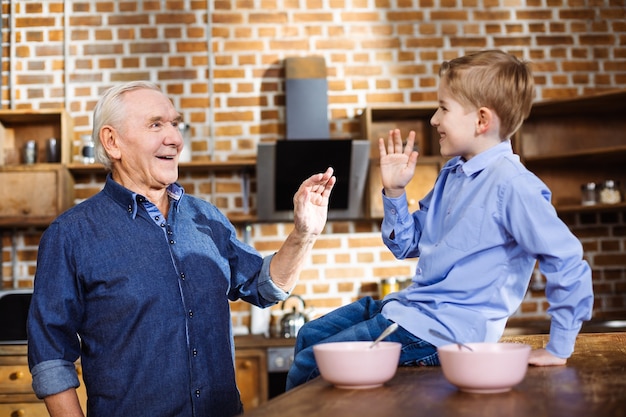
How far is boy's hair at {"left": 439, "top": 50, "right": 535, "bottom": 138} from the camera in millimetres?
1669

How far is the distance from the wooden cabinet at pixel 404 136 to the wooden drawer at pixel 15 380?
2.08 m

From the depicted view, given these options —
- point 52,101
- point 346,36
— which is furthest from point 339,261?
point 52,101

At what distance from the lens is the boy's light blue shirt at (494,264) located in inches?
55.4

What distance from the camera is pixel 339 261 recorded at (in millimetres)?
4480

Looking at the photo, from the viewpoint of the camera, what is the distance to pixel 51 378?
69.2 inches

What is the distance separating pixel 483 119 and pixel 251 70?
120 inches

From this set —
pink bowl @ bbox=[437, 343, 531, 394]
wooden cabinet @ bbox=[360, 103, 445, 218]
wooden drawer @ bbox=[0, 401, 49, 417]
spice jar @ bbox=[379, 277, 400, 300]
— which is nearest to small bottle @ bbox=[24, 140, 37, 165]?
wooden drawer @ bbox=[0, 401, 49, 417]

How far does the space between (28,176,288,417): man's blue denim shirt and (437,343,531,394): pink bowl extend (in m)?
0.88

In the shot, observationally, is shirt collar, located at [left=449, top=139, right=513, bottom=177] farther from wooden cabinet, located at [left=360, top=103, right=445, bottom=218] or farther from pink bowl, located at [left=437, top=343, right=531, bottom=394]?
wooden cabinet, located at [left=360, top=103, right=445, bottom=218]

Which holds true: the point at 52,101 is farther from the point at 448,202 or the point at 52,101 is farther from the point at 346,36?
the point at 448,202

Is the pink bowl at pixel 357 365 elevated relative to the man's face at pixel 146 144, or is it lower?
lower

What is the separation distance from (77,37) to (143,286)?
3161 millimetres

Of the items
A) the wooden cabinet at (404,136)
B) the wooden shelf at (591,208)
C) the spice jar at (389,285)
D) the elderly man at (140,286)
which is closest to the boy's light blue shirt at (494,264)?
the elderly man at (140,286)

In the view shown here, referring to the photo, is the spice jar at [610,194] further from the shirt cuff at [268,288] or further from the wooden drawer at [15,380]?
the wooden drawer at [15,380]
